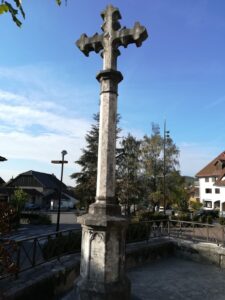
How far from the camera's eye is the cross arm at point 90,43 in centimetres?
674

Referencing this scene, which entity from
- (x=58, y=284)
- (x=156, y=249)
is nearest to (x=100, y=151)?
(x=58, y=284)

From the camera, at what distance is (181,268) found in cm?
1138

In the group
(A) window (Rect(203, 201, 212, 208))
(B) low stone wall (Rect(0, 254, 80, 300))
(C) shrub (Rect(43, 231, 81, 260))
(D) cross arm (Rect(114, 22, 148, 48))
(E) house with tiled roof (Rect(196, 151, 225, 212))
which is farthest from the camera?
(A) window (Rect(203, 201, 212, 208))

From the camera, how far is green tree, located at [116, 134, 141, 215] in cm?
2891

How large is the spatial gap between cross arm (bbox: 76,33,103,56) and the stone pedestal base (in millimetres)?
3602

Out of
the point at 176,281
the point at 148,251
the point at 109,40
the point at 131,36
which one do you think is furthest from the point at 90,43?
the point at 148,251

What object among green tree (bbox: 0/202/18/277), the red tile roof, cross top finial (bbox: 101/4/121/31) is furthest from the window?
green tree (bbox: 0/202/18/277)

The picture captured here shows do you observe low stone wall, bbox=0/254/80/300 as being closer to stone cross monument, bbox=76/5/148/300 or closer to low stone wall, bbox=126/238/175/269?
stone cross monument, bbox=76/5/148/300

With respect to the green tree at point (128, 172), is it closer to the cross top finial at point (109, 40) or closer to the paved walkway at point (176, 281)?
the paved walkway at point (176, 281)

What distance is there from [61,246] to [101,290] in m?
3.68

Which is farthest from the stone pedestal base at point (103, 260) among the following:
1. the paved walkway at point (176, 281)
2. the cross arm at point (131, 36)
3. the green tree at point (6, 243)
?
the cross arm at point (131, 36)

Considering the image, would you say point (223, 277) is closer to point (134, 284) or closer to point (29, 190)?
point (134, 284)

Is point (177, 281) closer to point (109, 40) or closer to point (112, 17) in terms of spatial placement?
point (109, 40)

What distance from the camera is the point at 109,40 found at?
6617 mm
